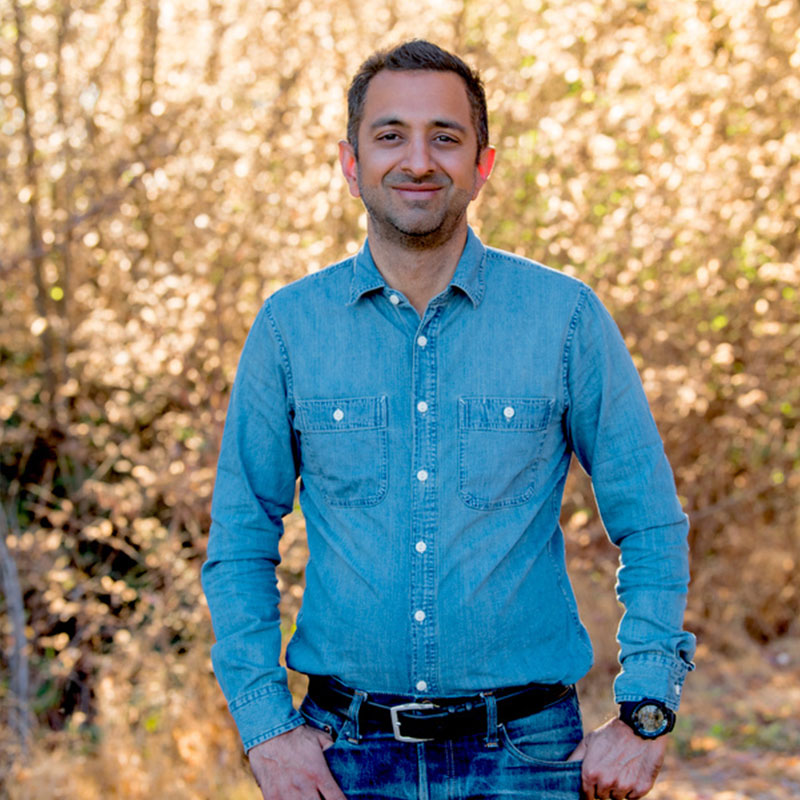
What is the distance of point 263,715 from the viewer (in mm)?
2148

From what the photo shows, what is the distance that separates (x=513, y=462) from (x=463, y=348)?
0.26m

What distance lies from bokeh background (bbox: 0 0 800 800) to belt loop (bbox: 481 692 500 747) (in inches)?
110

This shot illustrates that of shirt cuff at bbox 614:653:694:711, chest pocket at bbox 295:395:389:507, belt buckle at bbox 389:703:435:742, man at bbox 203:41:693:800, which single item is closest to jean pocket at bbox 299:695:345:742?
man at bbox 203:41:693:800

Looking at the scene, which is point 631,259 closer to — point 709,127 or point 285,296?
point 709,127

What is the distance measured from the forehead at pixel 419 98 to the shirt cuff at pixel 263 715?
4.01 ft

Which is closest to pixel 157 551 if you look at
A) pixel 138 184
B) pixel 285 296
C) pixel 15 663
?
pixel 15 663

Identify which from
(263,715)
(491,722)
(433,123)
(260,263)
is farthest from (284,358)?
(260,263)

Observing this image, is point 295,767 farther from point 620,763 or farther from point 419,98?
point 419,98

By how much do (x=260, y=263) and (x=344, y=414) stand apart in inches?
136

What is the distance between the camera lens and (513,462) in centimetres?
215

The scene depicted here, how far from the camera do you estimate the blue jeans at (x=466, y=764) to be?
6.82 feet

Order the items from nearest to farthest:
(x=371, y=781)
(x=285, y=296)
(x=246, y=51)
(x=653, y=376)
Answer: (x=371, y=781)
(x=285, y=296)
(x=653, y=376)
(x=246, y=51)

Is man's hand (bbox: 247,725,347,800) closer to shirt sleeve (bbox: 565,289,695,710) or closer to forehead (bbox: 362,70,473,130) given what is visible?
shirt sleeve (bbox: 565,289,695,710)

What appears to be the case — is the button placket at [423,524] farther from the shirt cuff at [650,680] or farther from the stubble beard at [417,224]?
the shirt cuff at [650,680]
